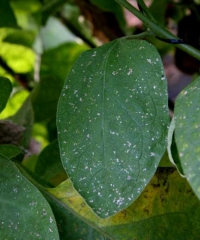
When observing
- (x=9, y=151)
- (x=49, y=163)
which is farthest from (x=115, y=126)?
(x=49, y=163)

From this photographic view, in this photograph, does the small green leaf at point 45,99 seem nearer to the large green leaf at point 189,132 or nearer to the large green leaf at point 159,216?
the large green leaf at point 159,216

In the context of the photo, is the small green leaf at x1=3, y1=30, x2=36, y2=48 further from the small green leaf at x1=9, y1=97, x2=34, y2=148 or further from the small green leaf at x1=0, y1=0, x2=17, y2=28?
the small green leaf at x1=9, y1=97, x2=34, y2=148

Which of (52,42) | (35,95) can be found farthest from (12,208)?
(52,42)

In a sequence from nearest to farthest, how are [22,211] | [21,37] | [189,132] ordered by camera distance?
1. [189,132]
2. [22,211]
3. [21,37]

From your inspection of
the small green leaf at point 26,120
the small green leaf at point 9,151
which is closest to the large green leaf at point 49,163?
the small green leaf at point 26,120

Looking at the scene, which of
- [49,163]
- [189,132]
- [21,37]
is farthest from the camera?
[21,37]

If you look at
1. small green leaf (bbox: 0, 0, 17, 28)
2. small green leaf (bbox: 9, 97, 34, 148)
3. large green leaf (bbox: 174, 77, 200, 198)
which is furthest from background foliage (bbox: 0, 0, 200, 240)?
small green leaf (bbox: 0, 0, 17, 28)

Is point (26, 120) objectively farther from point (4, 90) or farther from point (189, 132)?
point (189, 132)
